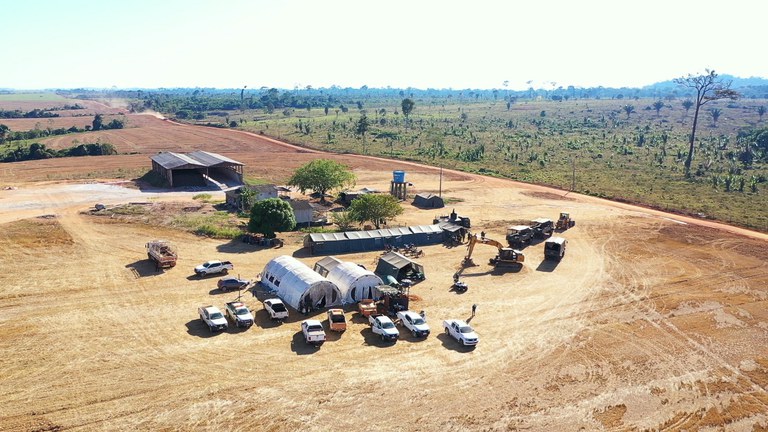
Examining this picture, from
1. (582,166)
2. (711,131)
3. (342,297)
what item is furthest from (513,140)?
(342,297)

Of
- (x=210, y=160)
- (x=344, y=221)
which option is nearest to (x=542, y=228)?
(x=344, y=221)

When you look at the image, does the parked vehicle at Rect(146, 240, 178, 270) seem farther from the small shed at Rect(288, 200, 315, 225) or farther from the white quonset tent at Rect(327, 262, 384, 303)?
the small shed at Rect(288, 200, 315, 225)

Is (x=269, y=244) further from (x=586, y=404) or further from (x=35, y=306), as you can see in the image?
(x=586, y=404)

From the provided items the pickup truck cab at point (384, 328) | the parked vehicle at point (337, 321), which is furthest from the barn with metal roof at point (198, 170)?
the pickup truck cab at point (384, 328)

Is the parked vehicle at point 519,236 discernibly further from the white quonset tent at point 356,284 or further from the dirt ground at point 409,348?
the white quonset tent at point 356,284

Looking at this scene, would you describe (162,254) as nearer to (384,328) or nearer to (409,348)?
(384,328)

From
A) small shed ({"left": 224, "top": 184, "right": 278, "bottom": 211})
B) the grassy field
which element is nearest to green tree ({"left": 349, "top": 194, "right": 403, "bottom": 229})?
small shed ({"left": 224, "top": 184, "right": 278, "bottom": 211})
